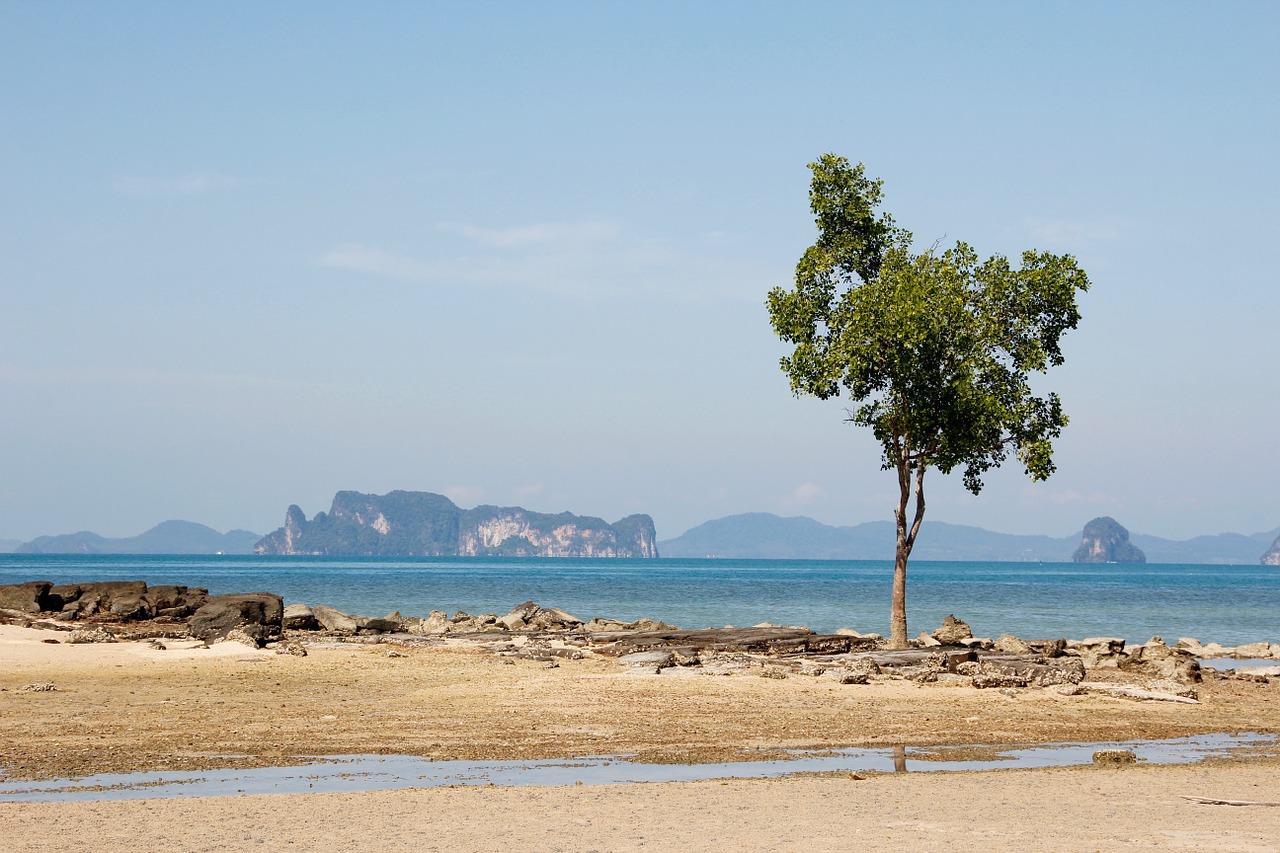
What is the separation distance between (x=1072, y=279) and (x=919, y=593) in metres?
82.8

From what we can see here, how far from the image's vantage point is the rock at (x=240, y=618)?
3359 cm

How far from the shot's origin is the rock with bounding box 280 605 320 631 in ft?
130

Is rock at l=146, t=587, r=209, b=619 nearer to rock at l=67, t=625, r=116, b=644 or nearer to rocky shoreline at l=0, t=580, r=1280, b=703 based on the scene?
rocky shoreline at l=0, t=580, r=1280, b=703

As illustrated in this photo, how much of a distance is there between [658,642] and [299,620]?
1270 centimetres

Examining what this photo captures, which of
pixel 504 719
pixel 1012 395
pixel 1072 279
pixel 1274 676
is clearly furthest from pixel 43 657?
pixel 1274 676

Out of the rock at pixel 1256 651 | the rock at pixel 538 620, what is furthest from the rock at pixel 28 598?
the rock at pixel 1256 651

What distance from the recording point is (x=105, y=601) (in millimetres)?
44219

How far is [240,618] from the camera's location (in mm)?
34969

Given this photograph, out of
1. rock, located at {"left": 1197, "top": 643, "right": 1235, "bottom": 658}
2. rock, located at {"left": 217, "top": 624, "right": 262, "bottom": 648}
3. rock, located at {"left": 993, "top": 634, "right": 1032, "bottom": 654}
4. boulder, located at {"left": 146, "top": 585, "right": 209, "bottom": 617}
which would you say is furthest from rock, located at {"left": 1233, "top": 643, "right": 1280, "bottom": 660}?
boulder, located at {"left": 146, "top": 585, "right": 209, "bottom": 617}

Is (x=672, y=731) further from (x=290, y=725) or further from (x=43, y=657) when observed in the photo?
(x=43, y=657)

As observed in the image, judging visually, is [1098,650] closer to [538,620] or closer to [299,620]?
[538,620]

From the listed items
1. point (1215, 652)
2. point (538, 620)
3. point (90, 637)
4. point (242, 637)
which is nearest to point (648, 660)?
point (242, 637)

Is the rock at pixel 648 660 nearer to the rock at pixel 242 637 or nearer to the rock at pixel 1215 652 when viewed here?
the rock at pixel 242 637

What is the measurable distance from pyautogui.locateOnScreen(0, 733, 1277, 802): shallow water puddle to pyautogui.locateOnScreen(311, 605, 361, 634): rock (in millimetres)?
23941
